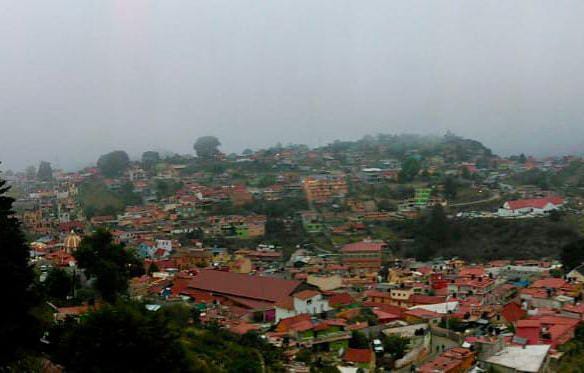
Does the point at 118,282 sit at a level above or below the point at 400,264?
above

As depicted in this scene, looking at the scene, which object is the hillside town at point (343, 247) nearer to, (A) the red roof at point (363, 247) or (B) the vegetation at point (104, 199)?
(A) the red roof at point (363, 247)

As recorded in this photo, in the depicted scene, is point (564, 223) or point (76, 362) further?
point (564, 223)

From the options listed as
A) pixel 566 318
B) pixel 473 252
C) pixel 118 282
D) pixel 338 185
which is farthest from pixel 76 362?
pixel 338 185

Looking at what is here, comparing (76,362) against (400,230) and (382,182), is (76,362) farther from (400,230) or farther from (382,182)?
(382,182)

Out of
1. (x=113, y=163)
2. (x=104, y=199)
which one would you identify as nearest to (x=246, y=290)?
(x=104, y=199)

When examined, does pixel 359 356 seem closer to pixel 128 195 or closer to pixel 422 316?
pixel 422 316

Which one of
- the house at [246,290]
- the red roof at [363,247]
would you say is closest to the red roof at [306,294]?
the house at [246,290]

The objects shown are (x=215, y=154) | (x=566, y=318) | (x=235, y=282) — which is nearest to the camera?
(x=566, y=318)
